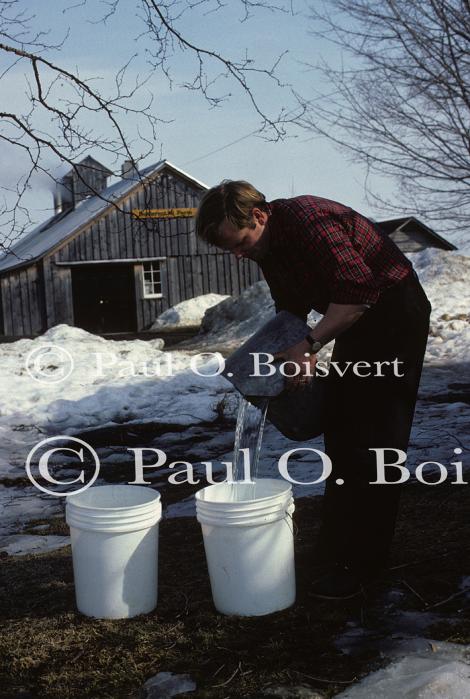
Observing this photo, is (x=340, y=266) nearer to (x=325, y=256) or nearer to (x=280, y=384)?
(x=325, y=256)

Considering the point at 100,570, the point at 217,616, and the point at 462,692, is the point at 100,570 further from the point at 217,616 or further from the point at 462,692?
the point at 462,692

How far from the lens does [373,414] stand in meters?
3.45

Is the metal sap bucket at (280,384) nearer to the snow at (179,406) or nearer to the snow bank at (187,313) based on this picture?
the snow at (179,406)

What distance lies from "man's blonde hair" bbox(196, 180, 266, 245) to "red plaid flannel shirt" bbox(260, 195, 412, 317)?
143 millimetres

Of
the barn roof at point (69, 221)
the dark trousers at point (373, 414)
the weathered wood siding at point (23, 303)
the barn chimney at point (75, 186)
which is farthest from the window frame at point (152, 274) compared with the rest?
the dark trousers at point (373, 414)

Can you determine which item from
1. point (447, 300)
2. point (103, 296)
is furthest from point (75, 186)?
point (447, 300)

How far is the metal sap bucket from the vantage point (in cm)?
344

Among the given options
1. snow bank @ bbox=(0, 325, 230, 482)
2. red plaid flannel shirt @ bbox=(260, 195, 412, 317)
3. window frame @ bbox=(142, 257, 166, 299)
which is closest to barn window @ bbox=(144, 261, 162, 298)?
window frame @ bbox=(142, 257, 166, 299)

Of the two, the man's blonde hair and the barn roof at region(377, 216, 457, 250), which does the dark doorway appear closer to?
the barn roof at region(377, 216, 457, 250)

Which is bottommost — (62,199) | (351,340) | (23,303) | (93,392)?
(93,392)

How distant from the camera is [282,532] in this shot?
3.30 meters

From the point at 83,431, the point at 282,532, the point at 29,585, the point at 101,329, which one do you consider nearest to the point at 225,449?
the point at 83,431

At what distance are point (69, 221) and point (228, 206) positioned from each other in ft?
83.6

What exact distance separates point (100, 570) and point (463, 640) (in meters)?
1.37
